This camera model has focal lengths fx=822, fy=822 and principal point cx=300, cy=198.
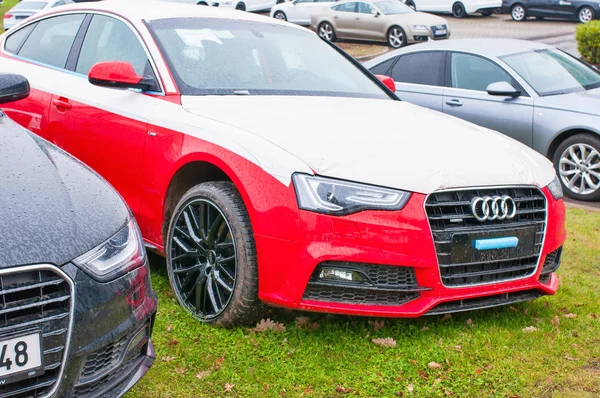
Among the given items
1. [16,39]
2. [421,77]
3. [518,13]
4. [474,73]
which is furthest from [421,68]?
[518,13]

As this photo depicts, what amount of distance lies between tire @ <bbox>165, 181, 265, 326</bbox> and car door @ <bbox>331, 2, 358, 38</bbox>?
68.1ft

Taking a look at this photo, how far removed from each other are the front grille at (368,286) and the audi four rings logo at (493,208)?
0.44 m

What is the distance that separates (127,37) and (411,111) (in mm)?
1868

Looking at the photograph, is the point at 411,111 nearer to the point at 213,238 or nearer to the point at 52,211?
the point at 213,238

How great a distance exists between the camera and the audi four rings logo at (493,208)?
13.1 feet

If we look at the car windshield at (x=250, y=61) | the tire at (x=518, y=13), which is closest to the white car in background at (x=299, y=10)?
the tire at (x=518, y=13)

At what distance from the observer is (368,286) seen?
12.8ft

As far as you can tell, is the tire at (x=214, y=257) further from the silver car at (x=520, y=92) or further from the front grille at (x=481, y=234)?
the silver car at (x=520, y=92)

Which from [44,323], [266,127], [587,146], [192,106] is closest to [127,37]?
[192,106]

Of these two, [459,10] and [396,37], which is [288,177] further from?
[459,10]

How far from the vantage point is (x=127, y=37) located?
17.3 ft

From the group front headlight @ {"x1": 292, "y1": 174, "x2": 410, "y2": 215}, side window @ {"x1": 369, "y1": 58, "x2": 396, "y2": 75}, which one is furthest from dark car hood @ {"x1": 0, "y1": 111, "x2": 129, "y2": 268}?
side window @ {"x1": 369, "y1": 58, "x2": 396, "y2": 75}

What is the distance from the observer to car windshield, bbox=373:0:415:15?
2389 cm

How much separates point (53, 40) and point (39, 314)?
3747 mm
